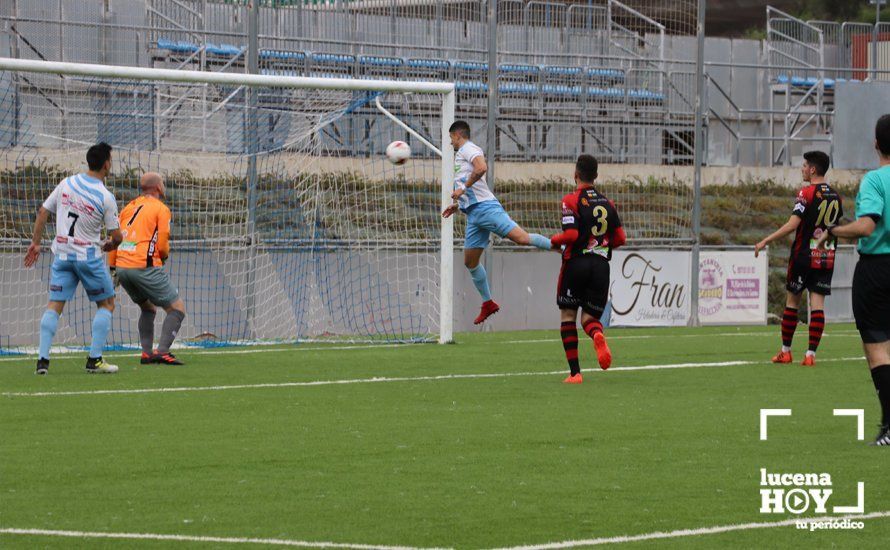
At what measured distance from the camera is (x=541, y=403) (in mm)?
11852

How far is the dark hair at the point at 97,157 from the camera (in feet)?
44.6

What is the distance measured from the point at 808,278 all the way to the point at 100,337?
754 centimetres

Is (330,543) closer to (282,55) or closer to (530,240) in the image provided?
(530,240)

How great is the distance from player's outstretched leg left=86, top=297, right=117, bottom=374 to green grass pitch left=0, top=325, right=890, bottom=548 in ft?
0.85

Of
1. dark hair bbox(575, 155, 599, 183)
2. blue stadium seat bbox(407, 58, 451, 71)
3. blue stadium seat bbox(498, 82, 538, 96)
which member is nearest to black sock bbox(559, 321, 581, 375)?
dark hair bbox(575, 155, 599, 183)

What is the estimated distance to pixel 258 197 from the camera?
1970 centimetres

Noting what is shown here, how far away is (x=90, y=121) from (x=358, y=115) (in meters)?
4.13

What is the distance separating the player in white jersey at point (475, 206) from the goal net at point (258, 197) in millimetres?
852

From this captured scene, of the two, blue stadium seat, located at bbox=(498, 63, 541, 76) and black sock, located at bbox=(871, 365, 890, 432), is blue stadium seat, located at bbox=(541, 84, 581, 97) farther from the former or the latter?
black sock, located at bbox=(871, 365, 890, 432)

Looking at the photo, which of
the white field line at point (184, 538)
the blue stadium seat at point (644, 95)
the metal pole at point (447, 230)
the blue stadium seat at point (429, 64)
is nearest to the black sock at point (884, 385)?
the white field line at point (184, 538)

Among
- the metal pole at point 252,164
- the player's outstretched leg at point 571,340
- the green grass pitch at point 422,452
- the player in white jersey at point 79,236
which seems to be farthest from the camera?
the metal pole at point 252,164

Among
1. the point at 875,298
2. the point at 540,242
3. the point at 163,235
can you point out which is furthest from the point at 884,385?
the point at 163,235

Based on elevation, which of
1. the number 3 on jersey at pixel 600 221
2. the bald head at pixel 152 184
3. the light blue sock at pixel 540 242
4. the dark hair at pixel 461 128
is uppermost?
the dark hair at pixel 461 128

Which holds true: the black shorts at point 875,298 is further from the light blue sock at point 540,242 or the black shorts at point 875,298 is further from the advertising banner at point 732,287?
the advertising banner at point 732,287
